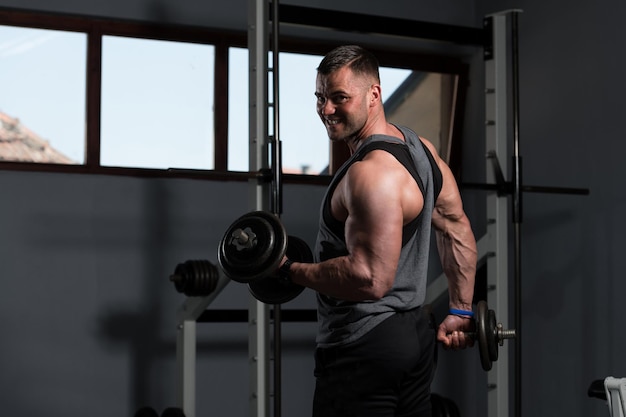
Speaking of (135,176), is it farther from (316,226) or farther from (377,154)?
(377,154)

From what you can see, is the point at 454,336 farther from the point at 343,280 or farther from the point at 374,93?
the point at 374,93

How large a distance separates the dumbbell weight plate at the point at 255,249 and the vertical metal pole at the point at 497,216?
1.44 meters

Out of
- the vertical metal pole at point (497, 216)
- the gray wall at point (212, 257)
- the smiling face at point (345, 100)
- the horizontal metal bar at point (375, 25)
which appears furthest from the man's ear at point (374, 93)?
the gray wall at point (212, 257)

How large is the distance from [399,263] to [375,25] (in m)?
1.50

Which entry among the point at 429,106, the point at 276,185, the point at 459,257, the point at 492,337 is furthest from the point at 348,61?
the point at 429,106

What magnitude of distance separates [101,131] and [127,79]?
23 cm

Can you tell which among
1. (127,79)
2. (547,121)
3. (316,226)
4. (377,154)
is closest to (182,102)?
(127,79)

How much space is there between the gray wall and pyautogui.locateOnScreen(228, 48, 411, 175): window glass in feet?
0.45

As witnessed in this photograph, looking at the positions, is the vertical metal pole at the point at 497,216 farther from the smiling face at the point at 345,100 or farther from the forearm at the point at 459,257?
the smiling face at the point at 345,100

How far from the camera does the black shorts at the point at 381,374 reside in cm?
176

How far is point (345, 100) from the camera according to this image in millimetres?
1818

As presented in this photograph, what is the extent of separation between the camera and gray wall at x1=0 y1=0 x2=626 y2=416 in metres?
3.47

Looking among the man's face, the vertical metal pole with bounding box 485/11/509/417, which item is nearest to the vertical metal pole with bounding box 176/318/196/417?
the vertical metal pole with bounding box 485/11/509/417

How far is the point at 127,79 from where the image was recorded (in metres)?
3.73
